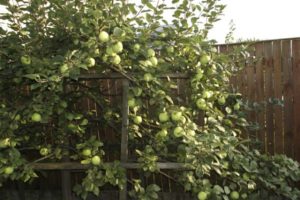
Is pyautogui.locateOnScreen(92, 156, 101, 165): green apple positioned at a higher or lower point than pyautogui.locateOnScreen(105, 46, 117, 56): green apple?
lower

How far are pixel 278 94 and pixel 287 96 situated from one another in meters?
0.10

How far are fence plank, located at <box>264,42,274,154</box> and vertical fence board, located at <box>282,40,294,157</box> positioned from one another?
5.5 inches

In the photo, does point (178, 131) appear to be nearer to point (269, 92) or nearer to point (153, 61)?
point (153, 61)

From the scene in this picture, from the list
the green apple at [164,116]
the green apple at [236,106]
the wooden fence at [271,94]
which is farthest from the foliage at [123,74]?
the wooden fence at [271,94]

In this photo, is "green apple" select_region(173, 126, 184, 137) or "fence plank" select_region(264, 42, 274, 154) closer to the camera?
"green apple" select_region(173, 126, 184, 137)

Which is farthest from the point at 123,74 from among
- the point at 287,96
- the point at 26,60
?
the point at 287,96

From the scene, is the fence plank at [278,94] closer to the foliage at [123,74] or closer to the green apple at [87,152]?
the foliage at [123,74]

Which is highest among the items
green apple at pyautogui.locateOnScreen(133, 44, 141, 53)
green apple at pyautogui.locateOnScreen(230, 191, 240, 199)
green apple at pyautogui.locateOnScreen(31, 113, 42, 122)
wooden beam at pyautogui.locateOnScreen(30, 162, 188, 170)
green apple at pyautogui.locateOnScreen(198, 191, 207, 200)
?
green apple at pyautogui.locateOnScreen(133, 44, 141, 53)

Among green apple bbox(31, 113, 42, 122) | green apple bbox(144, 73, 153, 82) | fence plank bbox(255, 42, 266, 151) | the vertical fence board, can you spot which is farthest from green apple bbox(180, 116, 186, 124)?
the vertical fence board

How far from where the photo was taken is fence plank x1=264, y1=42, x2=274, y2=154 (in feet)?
14.0

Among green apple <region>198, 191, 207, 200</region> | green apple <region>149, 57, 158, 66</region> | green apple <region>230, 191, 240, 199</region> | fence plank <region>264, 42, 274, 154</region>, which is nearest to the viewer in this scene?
green apple <region>149, 57, 158, 66</region>

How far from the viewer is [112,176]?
266 cm

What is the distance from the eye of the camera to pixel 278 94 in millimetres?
4266

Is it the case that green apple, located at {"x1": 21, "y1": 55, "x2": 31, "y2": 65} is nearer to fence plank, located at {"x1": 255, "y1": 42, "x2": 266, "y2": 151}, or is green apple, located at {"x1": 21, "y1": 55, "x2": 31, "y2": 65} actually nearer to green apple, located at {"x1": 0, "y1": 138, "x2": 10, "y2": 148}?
green apple, located at {"x1": 0, "y1": 138, "x2": 10, "y2": 148}
